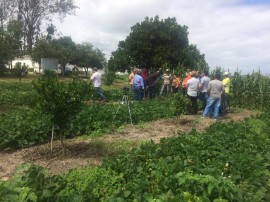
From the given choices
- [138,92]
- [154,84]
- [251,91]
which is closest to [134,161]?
[138,92]

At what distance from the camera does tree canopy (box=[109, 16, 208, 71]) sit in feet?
91.5

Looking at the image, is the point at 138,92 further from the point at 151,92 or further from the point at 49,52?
the point at 49,52

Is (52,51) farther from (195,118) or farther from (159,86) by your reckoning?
(195,118)

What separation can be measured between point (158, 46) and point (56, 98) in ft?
71.6

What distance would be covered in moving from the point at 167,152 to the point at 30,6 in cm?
5620

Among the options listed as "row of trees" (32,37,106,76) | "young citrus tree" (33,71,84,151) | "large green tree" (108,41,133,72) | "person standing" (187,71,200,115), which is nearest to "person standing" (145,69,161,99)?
"person standing" (187,71,200,115)

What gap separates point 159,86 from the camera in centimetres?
2080

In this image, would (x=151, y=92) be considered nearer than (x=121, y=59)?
Yes

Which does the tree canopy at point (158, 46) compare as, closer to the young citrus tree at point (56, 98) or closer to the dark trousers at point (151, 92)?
the dark trousers at point (151, 92)

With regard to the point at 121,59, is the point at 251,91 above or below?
below

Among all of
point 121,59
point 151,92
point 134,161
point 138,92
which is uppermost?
point 121,59

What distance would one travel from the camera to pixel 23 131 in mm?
8820

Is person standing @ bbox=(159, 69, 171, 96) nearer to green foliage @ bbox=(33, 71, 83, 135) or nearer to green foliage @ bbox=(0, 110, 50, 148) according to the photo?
green foliage @ bbox=(0, 110, 50, 148)

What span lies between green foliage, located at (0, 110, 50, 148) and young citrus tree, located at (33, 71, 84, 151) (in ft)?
4.71
